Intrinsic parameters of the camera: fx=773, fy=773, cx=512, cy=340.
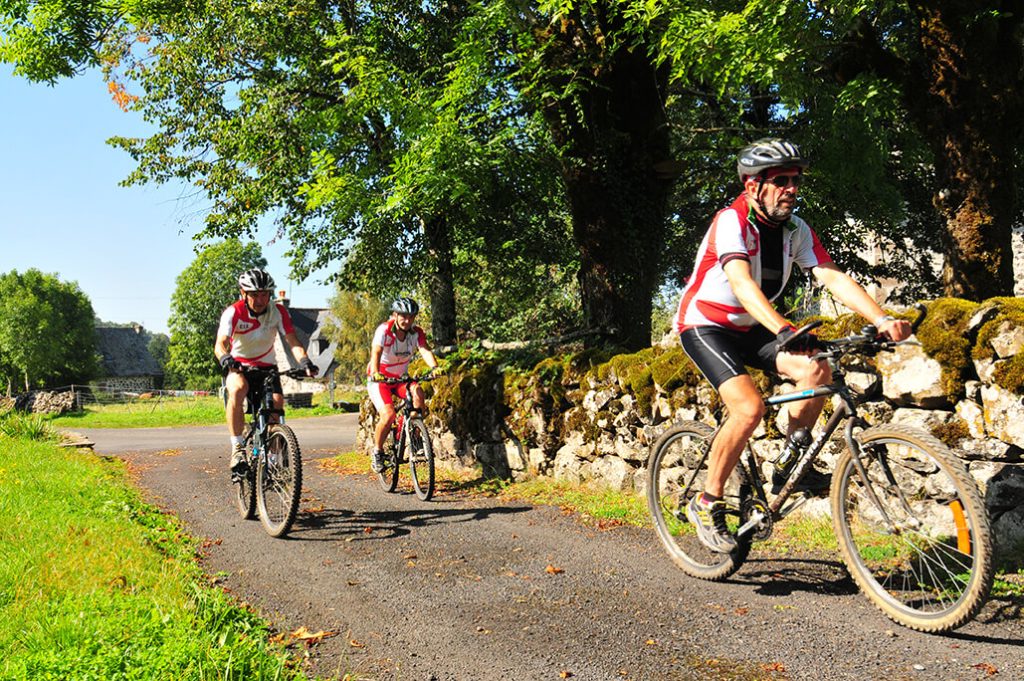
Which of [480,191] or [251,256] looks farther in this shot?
[251,256]

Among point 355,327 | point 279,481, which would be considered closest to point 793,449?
point 279,481

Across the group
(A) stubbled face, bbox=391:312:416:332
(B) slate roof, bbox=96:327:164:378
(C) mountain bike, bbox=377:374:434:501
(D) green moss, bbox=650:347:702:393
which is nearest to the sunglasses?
(D) green moss, bbox=650:347:702:393

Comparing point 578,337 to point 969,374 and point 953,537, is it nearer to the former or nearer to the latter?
point 969,374

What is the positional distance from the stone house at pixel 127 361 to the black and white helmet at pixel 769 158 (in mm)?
99877

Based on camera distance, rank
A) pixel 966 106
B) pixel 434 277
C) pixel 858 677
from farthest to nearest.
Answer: pixel 434 277, pixel 966 106, pixel 858 677

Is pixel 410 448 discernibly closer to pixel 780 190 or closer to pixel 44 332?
pixel 780 190

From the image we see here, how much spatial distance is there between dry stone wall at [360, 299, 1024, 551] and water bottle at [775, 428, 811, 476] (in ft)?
2.33

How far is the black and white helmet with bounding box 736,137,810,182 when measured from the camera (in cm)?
405

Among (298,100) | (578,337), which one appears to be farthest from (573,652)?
(298,100)

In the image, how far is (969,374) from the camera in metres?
4.90

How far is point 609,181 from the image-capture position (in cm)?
1055

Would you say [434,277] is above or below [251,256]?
below

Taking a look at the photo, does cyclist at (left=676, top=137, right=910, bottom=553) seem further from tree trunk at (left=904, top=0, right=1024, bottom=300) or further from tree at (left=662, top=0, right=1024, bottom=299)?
tree trunk at (left=904, top=0, right=1024, bottom=300)

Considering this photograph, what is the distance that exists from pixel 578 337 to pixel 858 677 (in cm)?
723
